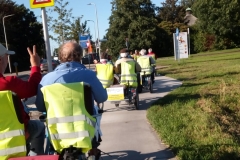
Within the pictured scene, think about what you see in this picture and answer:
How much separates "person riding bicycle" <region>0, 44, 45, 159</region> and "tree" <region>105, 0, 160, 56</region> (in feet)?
179

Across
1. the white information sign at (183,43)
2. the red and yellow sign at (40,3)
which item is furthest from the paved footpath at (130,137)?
the white information sign at (183,43)

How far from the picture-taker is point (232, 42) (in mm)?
60250

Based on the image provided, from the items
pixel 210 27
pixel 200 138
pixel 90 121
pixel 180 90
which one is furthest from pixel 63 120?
pixel 210 27

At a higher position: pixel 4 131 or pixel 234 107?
pixel 4 131

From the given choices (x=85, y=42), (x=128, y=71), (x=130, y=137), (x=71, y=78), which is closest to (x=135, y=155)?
(x=130, y=137)

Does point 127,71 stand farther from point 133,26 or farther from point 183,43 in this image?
point 133,26

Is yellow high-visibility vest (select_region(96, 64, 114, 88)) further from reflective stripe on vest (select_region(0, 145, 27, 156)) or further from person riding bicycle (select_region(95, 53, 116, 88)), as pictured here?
reflective stripe on vest (select_region(0, 145, 27, 156))

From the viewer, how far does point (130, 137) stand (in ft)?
22.9

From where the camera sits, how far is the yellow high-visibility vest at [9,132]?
3.37 meters

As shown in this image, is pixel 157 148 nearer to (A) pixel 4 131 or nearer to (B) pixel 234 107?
(A) pixel 4 131

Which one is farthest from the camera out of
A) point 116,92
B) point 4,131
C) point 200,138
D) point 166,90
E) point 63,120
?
point 166,90

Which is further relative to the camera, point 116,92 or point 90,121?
point 116,92

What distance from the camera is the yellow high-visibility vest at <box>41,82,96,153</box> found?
3744 millimetres

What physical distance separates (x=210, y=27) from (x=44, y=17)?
55.6 meters
